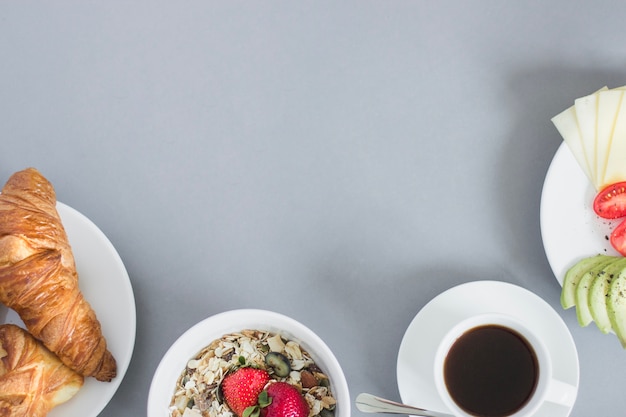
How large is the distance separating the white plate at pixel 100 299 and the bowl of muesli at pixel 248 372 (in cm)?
16

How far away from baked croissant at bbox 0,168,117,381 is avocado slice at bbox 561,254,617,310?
914 mm

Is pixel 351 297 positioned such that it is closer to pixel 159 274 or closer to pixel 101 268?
pixel 159 274

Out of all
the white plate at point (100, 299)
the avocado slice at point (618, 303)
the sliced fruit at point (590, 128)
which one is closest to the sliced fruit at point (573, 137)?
the sliced fruit at point (590, 128)

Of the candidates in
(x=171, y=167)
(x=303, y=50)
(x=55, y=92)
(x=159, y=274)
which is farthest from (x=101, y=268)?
(x=303, y=50)

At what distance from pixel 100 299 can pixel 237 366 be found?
0.32m

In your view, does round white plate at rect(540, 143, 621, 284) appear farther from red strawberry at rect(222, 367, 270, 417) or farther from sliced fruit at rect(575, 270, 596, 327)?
red strawberry at rect(222, 367, 270, 417)

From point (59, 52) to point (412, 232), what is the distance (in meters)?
0.91

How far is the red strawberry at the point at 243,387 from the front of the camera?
4.47 ft

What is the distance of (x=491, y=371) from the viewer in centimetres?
143

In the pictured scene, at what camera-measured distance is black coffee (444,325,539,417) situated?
1.41m

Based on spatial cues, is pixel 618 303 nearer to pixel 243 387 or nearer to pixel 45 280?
pixel 243 387

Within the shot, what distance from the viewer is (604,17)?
63.8 inches

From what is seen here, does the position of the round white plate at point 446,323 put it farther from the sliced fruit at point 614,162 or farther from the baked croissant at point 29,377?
the baked croissant at point 29,377

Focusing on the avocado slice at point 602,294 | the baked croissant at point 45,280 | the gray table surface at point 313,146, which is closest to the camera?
the baked croissant at point 45,280
